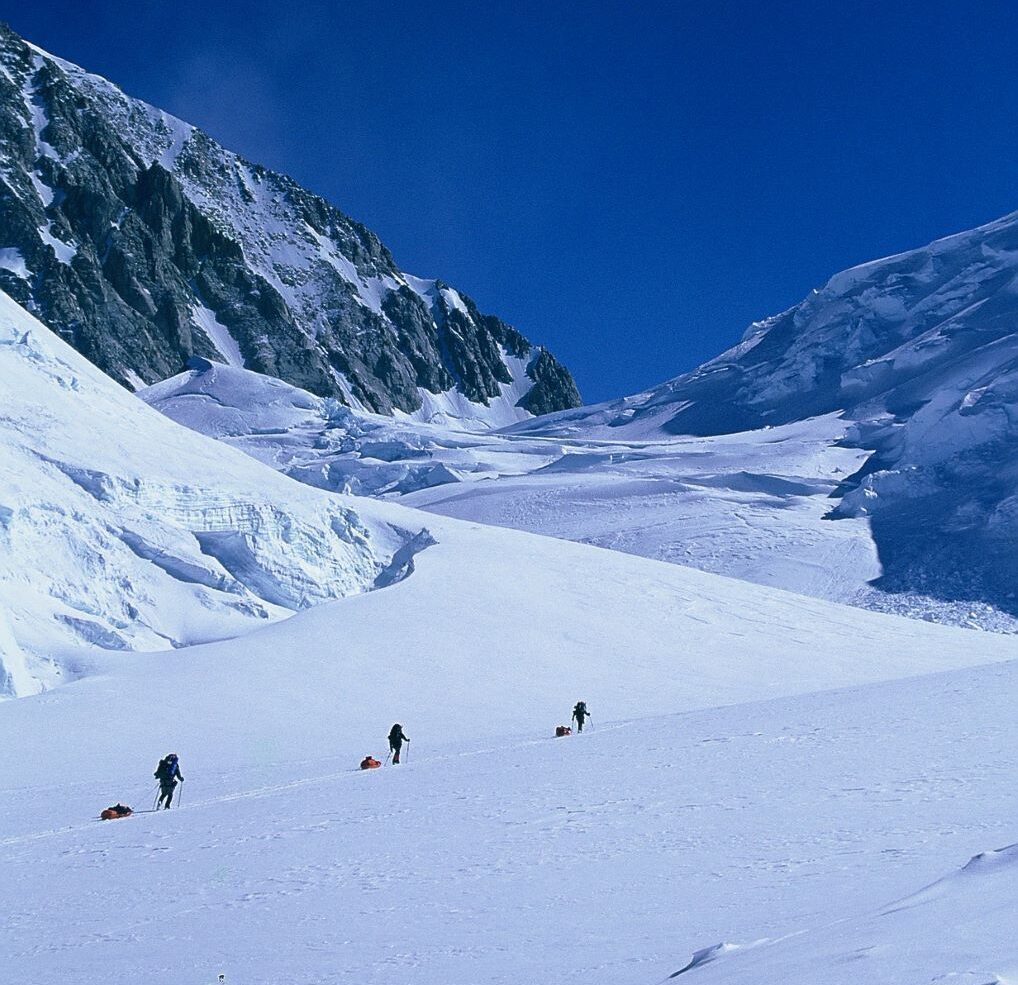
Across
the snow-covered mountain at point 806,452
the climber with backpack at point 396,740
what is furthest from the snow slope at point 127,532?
the snow-covered mountain at point 806,452

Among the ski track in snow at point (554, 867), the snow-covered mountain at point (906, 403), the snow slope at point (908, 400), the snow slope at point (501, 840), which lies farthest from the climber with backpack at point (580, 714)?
the snow-covered mountain at point (906, 403)

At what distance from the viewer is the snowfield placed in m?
6.18

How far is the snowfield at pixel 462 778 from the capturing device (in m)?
6.18

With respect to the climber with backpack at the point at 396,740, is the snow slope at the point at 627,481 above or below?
above

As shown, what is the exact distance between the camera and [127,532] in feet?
101

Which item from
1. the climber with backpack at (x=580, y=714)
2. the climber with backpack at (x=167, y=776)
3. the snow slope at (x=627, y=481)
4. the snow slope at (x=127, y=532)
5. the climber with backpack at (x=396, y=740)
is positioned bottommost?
the climber with backpack at (x=167, y=776)

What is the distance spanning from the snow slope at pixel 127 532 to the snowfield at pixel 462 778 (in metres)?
0.15

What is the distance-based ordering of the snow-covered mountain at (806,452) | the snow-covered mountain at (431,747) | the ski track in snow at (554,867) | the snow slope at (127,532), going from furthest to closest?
1. the snow-covered mountain at (806,452)
2. the snow slope at (127,532)
3. the snow-covered mountain at (431,747)
4. the ski track in snow at (554,867)

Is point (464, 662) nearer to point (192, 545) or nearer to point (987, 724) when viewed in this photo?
point (192, 545)

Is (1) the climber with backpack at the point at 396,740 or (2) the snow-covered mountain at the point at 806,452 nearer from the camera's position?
(1) the climber with backpack at the point at 396,740

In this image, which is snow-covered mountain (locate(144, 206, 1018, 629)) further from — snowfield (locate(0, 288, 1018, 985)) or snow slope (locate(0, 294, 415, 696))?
snow slope (locate(0, 294, 415, 696))

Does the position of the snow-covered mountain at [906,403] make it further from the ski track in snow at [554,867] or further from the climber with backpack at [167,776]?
Result: the climber with backpack at [167,776]

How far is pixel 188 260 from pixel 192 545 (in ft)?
589

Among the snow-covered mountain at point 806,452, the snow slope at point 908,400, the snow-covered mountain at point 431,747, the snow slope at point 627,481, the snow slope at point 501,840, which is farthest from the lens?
the snow slope at point 908,400
